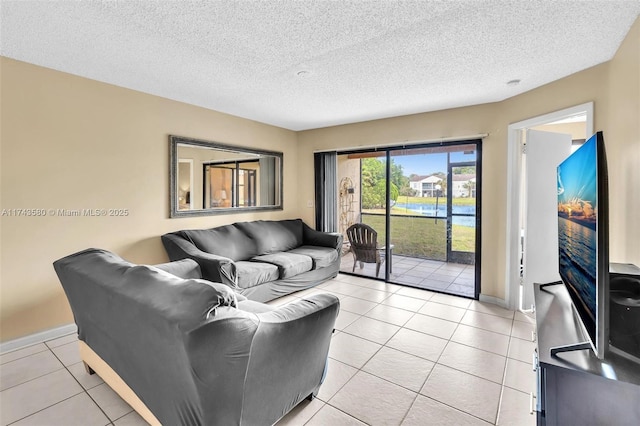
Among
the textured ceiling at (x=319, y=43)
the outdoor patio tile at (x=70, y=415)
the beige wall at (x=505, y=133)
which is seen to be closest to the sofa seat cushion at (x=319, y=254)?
the beige wall at (x=505, y=133)

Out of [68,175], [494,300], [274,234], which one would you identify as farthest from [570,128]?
[68,175]

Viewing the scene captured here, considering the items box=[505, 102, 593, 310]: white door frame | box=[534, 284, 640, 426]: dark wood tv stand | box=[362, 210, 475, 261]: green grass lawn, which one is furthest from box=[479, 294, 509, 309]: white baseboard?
box=[534, 284, 640, 426]: dark wood tv stand

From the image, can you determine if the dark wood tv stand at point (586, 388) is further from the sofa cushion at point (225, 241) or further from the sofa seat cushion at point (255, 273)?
the sofa cushion at point (225, 241)

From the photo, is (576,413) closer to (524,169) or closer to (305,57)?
(305,57)

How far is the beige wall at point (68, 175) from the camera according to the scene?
2631 mm

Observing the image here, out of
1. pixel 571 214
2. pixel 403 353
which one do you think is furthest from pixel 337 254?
pixel 571 214

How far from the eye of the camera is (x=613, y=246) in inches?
89.1

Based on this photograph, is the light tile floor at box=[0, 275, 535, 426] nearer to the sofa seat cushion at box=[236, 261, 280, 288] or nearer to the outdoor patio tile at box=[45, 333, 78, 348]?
the outdoor patio tile at box=[45, 333, 78, 348]

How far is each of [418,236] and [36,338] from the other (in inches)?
181

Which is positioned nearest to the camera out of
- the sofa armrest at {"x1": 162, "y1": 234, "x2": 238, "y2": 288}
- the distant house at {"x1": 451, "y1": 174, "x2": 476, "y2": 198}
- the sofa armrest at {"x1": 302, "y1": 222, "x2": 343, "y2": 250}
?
the sofa armrest at {"x1": 162, "y1": 234, "x2": 238, "y2": 288}

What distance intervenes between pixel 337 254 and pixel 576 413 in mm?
3703

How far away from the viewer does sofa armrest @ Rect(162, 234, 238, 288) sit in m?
3.17

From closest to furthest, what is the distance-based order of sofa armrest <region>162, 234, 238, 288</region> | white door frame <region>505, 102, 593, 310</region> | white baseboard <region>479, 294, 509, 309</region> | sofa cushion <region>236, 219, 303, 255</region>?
sofa armrest <region>162, 234, 238, 288</region>, white door frame <region>505, 102, 593, 310</region>, white baseboard <region>479, 294, 509, 309</region>, sofa cushion <region>236, 219, 303, 255</region>

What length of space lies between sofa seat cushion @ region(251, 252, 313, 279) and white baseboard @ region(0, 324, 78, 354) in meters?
1.98
